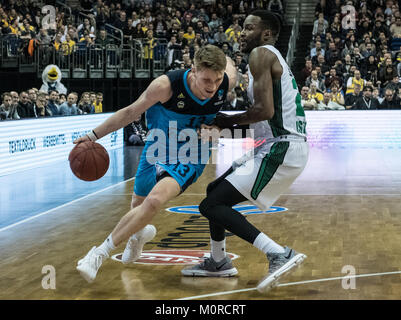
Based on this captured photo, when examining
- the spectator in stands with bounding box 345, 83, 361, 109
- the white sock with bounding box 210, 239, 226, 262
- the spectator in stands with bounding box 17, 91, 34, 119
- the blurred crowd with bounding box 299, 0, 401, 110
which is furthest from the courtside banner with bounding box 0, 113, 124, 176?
the white sock with bounding box 210, 239, 226, 262

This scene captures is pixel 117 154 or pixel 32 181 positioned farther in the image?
pixel 117 154

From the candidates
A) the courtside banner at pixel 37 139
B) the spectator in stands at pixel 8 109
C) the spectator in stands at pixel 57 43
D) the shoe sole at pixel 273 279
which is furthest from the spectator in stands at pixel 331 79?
the shoe sole at pixel 273 279

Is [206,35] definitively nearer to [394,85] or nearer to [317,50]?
[317,50]

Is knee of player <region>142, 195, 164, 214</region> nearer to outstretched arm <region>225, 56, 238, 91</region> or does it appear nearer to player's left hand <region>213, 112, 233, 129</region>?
player's left hand <region>213, 112, 233, 129</region>

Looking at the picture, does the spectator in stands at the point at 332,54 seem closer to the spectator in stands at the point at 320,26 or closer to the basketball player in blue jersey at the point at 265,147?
the spectator in stands at the point at 320,26

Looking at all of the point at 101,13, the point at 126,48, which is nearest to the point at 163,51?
the point at 126,48

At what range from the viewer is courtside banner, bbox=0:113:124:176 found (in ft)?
42.1

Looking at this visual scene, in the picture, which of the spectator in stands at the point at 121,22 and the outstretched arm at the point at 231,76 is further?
the spectator in stands at the point at 121,22

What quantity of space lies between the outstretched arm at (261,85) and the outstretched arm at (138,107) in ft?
2.12

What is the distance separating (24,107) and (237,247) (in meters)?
9.11

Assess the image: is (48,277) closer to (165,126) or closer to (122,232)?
(122,232)

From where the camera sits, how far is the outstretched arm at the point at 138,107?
204 inches

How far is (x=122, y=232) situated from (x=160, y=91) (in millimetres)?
1015
